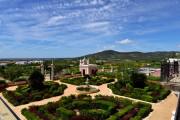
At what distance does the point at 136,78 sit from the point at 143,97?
5.69m

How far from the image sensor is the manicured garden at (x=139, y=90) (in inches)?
1088

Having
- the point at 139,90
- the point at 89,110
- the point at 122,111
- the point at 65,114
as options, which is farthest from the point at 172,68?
the point at 65,114

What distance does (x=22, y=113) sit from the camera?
22422 mm

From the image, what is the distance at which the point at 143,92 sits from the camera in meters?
29.7

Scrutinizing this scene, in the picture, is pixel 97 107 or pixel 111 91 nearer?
pixel 97 107

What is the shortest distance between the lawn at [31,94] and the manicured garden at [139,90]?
24.3 ft

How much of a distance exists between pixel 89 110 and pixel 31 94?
10482mm

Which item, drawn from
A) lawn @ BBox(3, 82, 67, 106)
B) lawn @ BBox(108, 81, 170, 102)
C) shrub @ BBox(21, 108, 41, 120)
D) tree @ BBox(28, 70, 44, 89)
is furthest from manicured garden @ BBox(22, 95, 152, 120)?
tree @ BBox(28, 70, 44, 89)

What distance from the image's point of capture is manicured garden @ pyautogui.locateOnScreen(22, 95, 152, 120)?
20.3 metres

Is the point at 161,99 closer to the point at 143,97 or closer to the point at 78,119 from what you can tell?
the point at 143,97

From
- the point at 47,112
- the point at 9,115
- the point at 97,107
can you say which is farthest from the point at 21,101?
the point at 97,107

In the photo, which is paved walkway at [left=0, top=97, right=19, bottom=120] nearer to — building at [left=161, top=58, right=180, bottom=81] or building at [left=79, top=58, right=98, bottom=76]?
building at [left=79, top=58, right=98, bottom=76]

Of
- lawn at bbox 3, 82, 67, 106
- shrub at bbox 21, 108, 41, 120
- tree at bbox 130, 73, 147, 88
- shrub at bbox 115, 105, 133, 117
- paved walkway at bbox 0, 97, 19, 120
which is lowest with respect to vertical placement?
paved walkway at bbox 0, 97, 19, 120

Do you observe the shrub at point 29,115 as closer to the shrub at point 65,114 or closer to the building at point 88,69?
the shrub at point 65,114
